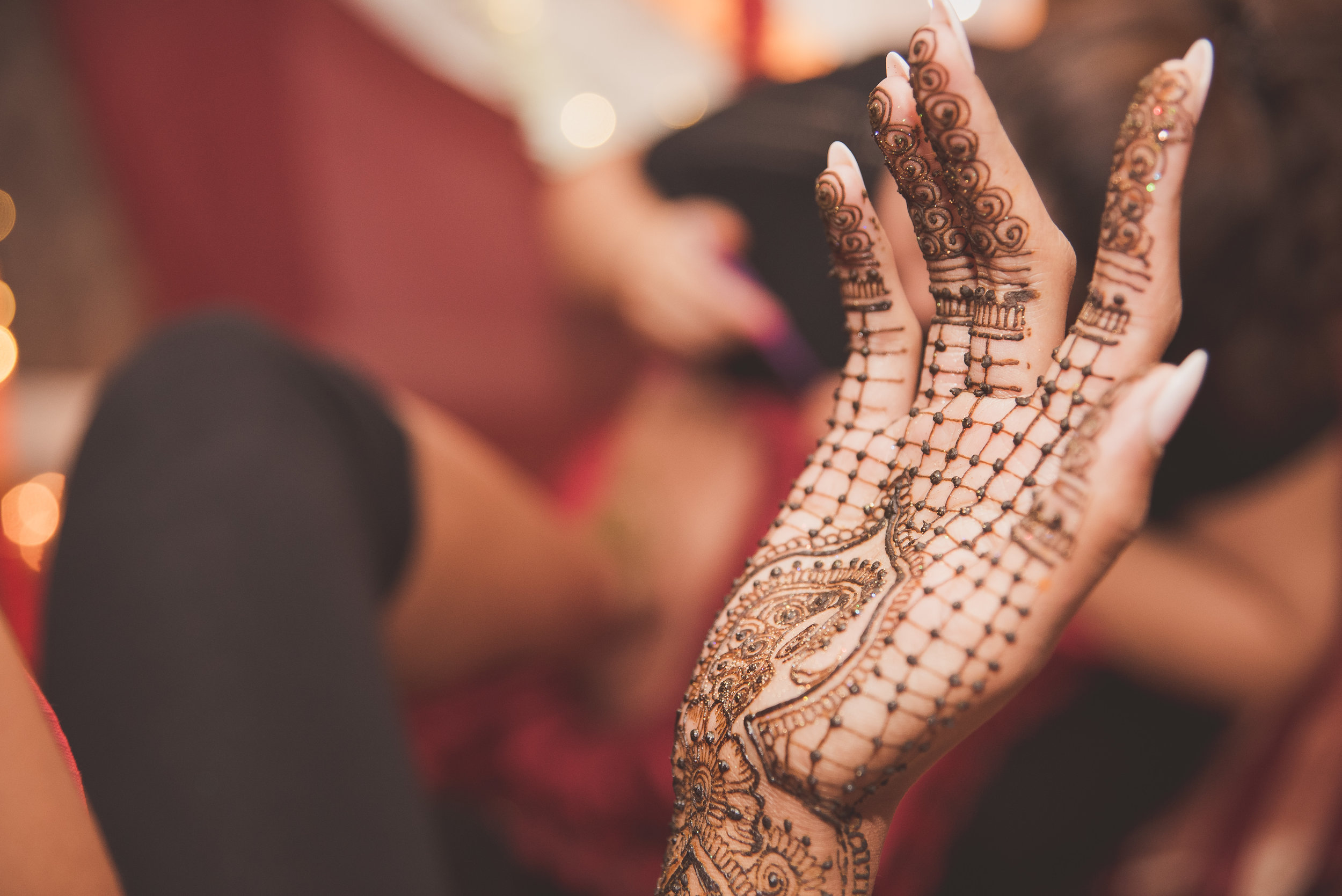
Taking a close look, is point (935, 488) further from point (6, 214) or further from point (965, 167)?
point (6, 214)

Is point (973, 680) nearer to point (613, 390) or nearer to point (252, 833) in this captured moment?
point (252, 833)

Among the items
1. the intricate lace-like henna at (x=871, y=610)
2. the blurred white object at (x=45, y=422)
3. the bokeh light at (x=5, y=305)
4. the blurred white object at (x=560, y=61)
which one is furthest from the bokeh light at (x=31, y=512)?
the intricate lace-like henna at (x=871, y=610)

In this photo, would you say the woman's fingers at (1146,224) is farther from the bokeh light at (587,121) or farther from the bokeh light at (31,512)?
the bokeh light at (587,121)

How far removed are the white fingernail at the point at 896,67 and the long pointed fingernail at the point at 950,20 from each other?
0.02m

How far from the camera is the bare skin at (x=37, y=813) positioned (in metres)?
0.31

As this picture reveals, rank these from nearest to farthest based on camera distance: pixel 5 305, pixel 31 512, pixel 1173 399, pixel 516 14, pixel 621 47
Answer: pixel 1173 399
pixel 31 512
pixel 5 305
pixel 516 14
pixel 621 47

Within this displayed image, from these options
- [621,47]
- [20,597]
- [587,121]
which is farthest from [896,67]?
[621,47]

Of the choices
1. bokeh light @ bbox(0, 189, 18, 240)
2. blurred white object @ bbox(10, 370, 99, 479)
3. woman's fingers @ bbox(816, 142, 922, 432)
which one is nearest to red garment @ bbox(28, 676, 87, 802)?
woman's fingers @ bbox(816, 142, 922, 432)

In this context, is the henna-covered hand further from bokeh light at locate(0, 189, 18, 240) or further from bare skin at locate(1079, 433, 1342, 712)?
bokeh light at locate(0, 189, 18, 240)

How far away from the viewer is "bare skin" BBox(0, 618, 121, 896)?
31cm

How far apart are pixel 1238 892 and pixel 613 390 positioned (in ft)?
3.55

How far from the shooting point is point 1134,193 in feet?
0.87

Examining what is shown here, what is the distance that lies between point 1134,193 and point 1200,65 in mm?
44

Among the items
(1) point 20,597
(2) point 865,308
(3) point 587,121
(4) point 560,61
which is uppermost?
(4) point 560,61
